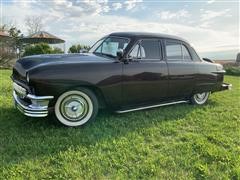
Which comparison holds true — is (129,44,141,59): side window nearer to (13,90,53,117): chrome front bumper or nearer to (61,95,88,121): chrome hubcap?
(61,95,88,121): chrome hubcap

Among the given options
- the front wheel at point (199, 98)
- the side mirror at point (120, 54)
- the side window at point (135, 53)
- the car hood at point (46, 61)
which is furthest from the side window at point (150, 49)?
the front wheel at point (199, 98)

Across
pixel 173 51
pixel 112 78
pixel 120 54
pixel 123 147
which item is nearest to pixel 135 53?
pixel 120 54

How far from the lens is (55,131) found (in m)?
4.07

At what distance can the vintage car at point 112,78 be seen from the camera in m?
3.98

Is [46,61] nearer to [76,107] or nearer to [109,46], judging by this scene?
[76,107]

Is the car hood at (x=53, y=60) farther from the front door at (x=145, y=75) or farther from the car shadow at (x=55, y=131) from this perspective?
the car shadow at (x=55, y=131)

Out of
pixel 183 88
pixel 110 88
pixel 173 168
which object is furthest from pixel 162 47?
pixel 173 168

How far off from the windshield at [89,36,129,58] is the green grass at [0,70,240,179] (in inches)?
48.2

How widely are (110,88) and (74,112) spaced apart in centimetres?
→ 72

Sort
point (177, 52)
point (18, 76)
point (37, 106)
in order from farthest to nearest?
point (177, 52) < point (18, 76) < point (37, 106)

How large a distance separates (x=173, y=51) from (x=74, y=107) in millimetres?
2548

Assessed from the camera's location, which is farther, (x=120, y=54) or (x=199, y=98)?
(x=199, y=98)

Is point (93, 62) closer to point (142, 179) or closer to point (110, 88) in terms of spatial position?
point (110, 88)

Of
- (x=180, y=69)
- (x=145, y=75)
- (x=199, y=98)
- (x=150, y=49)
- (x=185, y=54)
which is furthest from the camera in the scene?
(x=199, y=98)
